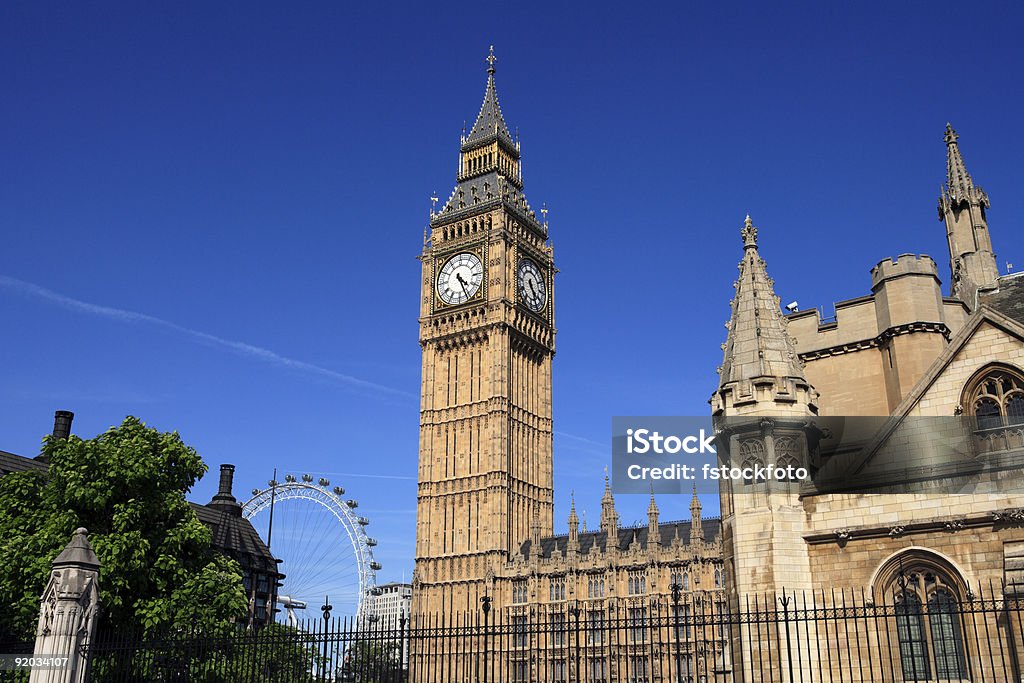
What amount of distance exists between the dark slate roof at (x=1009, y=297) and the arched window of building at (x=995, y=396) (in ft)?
11.7

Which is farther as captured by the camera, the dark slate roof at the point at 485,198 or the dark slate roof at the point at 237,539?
the dark slate roof at the point at 485,198

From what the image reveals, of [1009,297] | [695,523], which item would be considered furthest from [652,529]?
[1009,297]

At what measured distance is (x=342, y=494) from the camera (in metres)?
88.8

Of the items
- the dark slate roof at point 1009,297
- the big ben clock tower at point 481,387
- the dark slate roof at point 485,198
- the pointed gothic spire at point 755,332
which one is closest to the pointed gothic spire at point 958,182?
the dark slate roof at point 1009,297

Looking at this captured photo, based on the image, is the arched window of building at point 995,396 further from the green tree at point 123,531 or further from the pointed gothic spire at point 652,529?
the pointed gothic spire at point 652,529

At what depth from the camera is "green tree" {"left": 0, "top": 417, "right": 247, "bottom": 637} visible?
81.9ft

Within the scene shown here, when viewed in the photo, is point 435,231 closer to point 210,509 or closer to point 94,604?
point 210,509

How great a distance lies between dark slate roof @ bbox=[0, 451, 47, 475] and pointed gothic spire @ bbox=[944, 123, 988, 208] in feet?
152

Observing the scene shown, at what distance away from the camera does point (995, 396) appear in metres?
17.0

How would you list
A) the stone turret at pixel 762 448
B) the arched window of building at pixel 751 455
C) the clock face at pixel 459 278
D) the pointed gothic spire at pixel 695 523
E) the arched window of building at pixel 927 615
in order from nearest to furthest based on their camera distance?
the arched window of building at pixel 927 615, the stone turret at pixel 762 448, the arched window of building at pixel 751 455, the pointed gothic spire at pixel 695 523, the clock face at pixel 459 278

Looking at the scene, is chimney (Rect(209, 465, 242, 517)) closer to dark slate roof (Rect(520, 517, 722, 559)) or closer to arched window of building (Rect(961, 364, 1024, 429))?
dark slate roof (Rect(520, 517, 722, 559))

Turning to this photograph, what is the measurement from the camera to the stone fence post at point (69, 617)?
56.3 feet

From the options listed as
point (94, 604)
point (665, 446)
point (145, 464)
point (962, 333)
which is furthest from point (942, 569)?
point (145, 464)

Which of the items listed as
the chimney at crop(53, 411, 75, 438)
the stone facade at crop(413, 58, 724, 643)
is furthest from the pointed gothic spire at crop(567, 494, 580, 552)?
the chimney at crop(53, 411, 75, 438)
